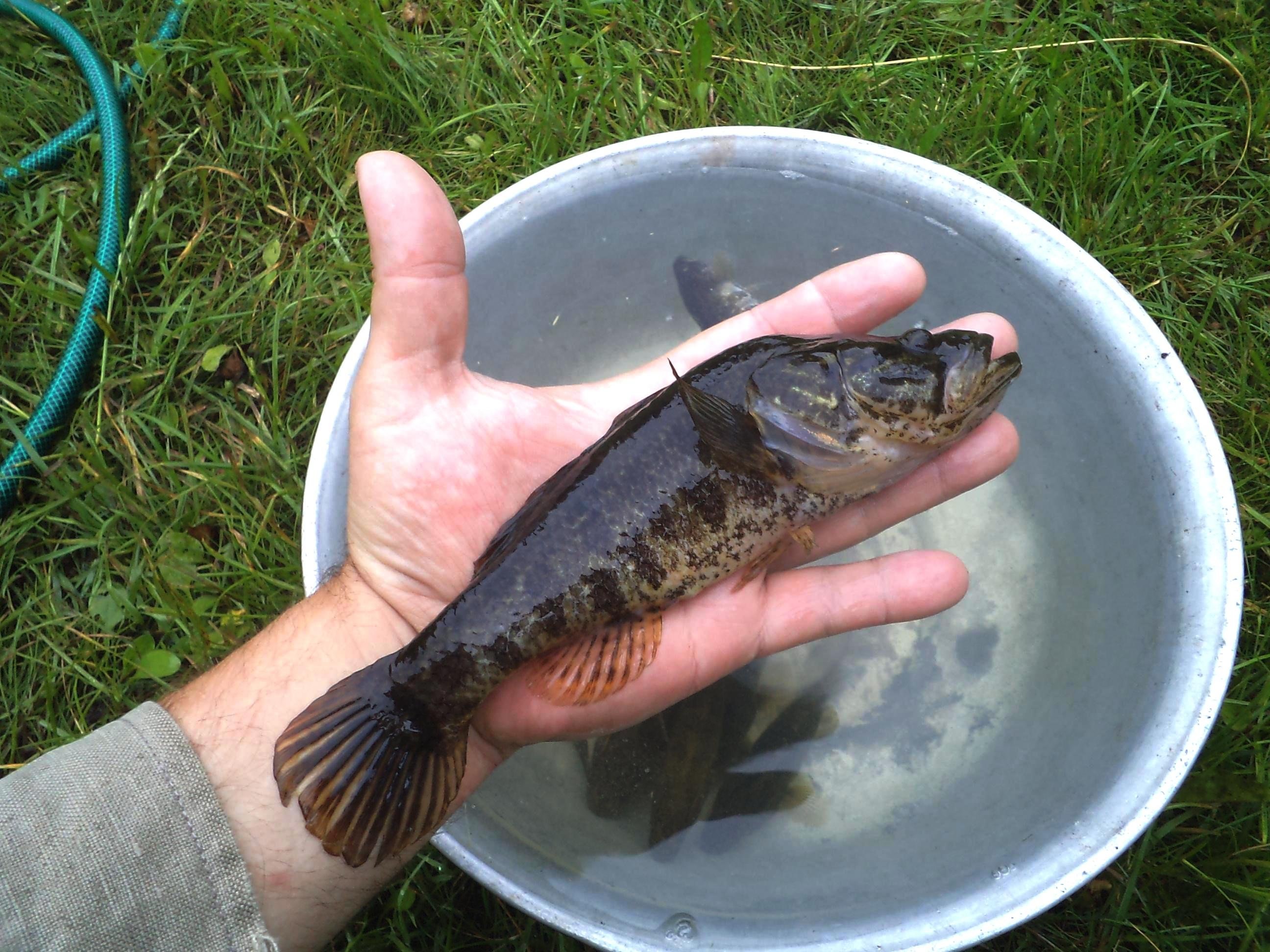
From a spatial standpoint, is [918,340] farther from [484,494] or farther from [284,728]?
[284,728]

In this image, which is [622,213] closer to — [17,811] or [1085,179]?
[1085,179]

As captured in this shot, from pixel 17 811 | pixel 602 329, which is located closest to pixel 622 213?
pixel 602 329

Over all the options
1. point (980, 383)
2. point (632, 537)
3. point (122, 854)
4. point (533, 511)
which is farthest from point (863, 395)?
point (122, 854)

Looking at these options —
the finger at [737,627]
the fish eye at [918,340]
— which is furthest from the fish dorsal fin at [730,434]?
the fish eye at [918,340]

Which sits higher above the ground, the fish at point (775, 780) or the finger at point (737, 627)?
the finger at point (737, 627)

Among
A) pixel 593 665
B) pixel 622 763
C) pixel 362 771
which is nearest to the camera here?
pixel 362 771

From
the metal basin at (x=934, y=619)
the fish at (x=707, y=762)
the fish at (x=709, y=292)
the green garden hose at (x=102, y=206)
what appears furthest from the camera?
the fish at (x=709, y=292)

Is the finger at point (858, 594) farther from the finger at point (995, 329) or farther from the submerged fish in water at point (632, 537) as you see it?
the finger at point (995, 329)
